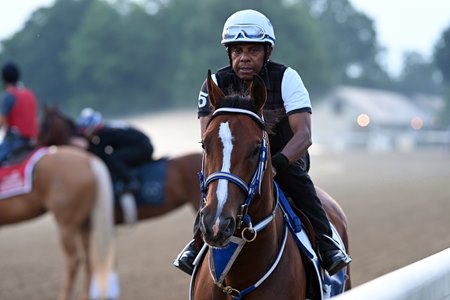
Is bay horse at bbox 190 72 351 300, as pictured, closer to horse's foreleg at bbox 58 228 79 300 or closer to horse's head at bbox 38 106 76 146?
horse's foreleg at bbox 58 228 79 300

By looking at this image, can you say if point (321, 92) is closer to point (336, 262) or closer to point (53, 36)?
point (53, 36)

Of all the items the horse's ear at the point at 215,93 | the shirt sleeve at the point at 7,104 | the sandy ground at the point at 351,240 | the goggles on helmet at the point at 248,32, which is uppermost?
the shirt sleeve at the point at 7,104

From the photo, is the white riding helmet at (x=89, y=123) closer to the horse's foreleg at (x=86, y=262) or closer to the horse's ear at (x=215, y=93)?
the horse's foreleg at (x=86, y=262)

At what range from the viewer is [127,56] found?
6344 cm

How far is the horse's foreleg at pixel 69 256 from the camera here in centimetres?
941

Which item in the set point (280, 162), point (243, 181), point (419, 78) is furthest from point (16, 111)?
point (419, 78)

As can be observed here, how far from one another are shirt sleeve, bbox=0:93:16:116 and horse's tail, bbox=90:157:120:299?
4.57 ft

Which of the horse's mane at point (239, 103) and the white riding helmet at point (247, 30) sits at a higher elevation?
the white riding helmet at point (247, 30)

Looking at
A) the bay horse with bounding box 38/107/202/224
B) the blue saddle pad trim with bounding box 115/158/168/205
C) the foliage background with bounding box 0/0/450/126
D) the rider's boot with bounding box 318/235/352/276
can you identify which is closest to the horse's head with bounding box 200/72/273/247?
the rider's boot with bounding box 318/235/352/276

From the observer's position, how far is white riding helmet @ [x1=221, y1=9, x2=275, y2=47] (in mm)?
4590

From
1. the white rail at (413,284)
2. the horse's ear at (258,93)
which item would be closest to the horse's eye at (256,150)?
the horse's ear at (258,93)

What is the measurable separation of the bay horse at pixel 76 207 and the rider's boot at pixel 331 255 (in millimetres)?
5249

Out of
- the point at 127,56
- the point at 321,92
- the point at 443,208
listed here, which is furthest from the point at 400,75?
the point at 443,208

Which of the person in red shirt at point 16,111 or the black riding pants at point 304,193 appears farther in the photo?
the person in red shirt at point 16,111
